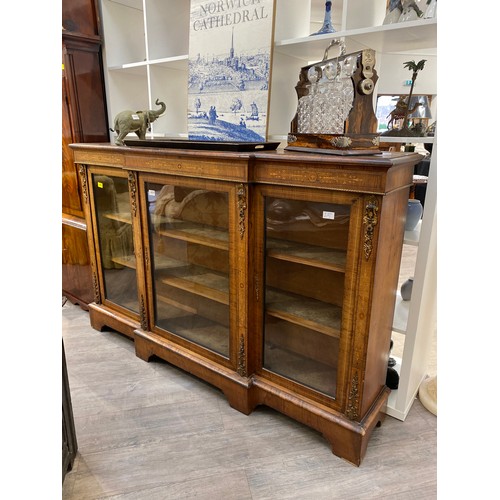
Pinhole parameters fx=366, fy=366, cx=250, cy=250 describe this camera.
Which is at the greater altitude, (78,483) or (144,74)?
(144,74)

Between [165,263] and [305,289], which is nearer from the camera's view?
[305,289]

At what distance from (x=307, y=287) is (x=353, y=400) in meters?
0.50

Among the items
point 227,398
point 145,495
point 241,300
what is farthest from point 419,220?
point 145,495

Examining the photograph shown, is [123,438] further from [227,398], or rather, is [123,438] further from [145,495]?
[227,398]

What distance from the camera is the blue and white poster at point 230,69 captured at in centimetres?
168

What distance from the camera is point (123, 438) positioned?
5.41 feet

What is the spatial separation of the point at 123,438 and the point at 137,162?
4.29 ft

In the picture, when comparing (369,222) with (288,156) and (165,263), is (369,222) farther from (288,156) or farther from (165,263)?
(165,263)

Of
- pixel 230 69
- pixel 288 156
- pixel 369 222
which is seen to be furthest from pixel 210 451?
pixel 230 69

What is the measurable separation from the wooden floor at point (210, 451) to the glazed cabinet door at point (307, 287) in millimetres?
264

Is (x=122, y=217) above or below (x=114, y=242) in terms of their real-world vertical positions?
above

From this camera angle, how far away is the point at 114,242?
7.70ft

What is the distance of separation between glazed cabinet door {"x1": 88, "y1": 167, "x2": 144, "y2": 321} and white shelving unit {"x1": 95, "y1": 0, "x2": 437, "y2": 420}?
0.50 meters
